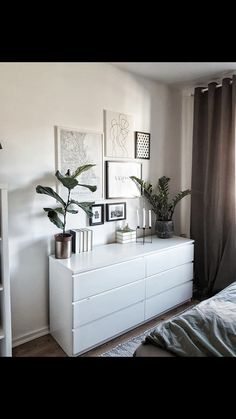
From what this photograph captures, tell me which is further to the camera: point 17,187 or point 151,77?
point 151,77

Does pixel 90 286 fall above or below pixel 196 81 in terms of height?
below

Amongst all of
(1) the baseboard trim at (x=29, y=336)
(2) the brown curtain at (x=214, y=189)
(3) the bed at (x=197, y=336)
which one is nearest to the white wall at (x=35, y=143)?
(1) the baseboard trim at (x=29, y=336)

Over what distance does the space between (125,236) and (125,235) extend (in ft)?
0.03

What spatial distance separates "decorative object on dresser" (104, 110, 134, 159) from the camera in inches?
96.8


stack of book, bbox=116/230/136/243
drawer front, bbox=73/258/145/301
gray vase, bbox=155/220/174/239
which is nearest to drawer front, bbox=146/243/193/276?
drawer front, bbox=73/258/145/301

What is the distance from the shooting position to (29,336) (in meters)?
2.10

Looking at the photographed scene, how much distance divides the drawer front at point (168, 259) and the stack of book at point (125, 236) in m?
0.36

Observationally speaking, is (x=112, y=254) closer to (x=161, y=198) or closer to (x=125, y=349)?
(x=125, y=349)
